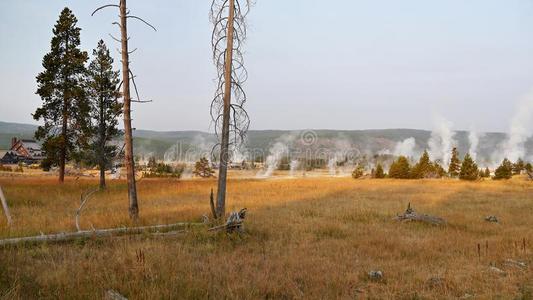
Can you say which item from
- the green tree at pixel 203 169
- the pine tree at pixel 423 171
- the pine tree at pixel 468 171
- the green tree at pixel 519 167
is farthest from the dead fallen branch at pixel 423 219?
the green tree at pixel 519 167

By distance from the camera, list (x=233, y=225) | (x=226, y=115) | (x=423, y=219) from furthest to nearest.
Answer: (x=423, y=219)
(x=226, y=115)
(x=233, y=225)

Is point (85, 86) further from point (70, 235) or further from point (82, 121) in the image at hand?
point (70, 235)

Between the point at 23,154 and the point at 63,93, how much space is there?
65.6 meters

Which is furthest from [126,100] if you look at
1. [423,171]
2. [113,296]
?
[423,171]

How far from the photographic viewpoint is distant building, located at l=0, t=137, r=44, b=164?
7856cm

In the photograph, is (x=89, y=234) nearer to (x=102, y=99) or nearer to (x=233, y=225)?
(x=233, y=225)

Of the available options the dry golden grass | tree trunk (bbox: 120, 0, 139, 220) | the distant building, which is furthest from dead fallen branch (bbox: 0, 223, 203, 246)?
the distant building

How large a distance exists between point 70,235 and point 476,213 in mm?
15541

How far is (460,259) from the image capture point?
330 inches

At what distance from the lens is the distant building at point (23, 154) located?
258 feet

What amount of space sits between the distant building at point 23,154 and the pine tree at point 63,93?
199 feet

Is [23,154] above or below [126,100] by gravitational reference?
below

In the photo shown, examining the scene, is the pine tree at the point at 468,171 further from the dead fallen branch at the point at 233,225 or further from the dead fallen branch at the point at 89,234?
the dead fallen branch at the point at 89,234

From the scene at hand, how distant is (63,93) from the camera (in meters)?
26.5
